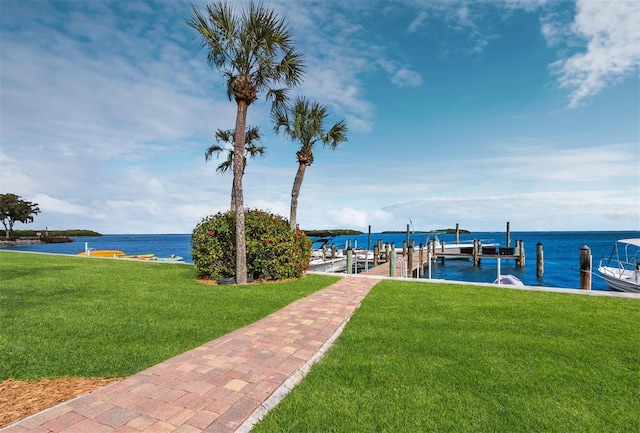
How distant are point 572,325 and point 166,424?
6.41m

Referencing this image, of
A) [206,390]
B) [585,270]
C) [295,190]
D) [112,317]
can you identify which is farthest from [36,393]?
[585,270]

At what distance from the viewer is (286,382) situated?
351cm

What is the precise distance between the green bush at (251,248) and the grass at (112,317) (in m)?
0.75

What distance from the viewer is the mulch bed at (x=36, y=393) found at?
115 inches

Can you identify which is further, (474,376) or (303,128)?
(303,128)

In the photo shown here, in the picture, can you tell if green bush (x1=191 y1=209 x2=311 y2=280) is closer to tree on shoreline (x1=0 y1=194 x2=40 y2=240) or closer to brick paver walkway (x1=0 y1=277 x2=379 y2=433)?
brick paver walkway (x1=0 y1=277 x2=379 y2=433)

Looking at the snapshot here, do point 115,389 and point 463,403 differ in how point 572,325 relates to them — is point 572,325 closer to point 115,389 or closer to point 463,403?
point 463,403

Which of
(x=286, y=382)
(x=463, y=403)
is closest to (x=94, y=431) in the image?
(x=286, y=382)

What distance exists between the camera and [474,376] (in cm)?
371

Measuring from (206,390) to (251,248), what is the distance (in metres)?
7.26

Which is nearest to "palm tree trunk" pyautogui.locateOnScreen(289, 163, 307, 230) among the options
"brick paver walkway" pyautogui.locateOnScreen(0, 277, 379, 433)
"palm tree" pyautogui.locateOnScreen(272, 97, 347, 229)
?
"palm tree" pyautogui.locateOnScreen(272, 97, 347, 229)

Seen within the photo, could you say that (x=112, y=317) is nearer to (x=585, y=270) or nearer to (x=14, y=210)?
(x=585, y=270)

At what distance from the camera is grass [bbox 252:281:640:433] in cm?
288

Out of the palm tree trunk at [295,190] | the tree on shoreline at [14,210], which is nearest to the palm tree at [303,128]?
the palm tree trunk at [295,190]
